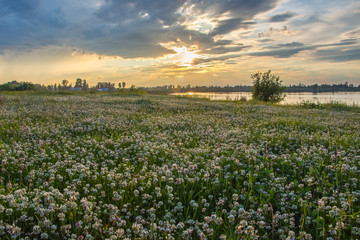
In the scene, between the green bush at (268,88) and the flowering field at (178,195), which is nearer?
the flowering field at (178,195)

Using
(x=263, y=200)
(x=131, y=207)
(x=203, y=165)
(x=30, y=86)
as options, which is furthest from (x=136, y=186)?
(x=30, y=86)

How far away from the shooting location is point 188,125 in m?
11.0

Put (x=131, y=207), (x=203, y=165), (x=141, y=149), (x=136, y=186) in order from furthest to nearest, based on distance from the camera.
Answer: (x=141, y=149) < (x=203, y=165) < (x=136, y=186) < (x=131, y=207)

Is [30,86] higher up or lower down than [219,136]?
higher up

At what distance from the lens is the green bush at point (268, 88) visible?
153 ft

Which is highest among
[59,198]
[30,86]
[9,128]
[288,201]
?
[30,86]

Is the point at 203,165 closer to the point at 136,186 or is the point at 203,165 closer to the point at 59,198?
the point at 136,186

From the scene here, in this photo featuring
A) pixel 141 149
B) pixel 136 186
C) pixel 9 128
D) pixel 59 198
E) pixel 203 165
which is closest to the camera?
pixel 59 198

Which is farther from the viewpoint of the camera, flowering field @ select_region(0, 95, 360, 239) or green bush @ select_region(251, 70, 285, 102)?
green bush @ select_region(251, 70, 285, 102)

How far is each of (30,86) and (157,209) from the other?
60.7 metres

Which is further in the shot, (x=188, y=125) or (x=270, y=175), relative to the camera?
(x=188, y=125)

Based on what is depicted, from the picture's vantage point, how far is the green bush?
46656 millimetres

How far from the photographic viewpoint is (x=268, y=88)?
154 ft

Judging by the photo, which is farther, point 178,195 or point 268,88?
point 268,88
